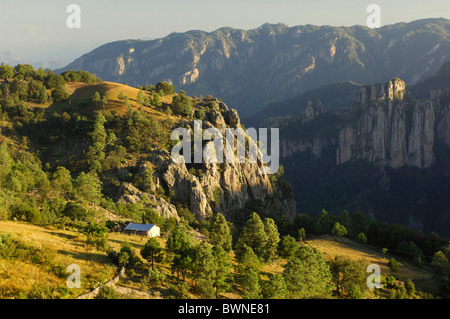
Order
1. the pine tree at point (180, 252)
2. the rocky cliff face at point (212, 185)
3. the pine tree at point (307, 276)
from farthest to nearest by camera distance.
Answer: the rocky cliff face at point (212, 185) < the pine tree at point (307, 276) < the pine tree at point (180, 252)

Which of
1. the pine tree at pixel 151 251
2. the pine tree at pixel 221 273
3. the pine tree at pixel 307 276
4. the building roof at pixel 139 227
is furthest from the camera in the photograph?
the building roof at pixel 139 227

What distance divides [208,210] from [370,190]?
136 m

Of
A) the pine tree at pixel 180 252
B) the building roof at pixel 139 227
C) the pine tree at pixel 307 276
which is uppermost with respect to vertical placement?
the pine tree at pixel 180 252

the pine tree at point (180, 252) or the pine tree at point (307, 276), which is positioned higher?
the pine tree at point (180, 252)

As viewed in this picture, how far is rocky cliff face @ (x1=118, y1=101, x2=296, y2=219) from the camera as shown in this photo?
283ft

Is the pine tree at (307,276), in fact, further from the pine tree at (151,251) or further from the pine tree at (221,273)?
the pine tree at (151,251)

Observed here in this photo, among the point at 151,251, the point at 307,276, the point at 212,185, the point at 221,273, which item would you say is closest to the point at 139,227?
the point at 151,251

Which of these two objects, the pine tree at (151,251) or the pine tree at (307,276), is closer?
the pine tree at (307,276)

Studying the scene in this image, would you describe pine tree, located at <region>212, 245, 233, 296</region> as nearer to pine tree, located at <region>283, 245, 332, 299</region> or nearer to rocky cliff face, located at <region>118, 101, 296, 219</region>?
pine tree, located at <region>283, 245, 332, 299</region>

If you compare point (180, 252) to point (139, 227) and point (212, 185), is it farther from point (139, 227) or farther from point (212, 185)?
point (212, 185)

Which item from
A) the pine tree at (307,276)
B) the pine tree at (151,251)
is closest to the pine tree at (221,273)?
the pine tree at (151,251)

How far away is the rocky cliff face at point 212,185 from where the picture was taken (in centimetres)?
8625

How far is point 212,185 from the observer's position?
9362 cm
